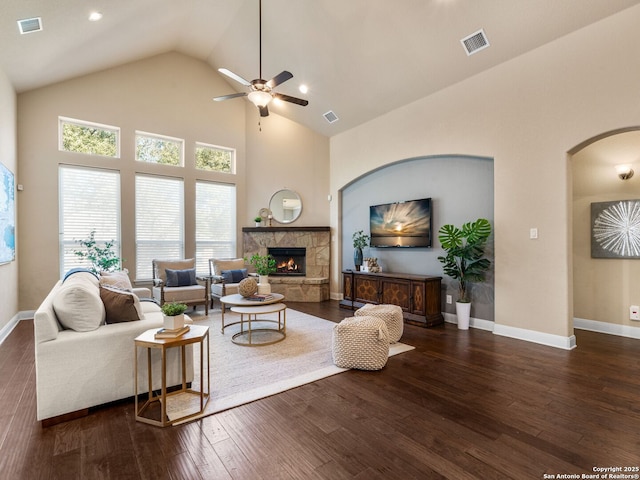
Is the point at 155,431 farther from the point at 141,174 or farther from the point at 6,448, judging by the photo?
the point at 141,174

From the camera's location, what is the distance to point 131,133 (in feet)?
20.0

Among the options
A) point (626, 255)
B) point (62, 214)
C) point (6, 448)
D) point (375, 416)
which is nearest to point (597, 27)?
point (626, 255)

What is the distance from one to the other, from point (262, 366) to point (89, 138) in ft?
17.5

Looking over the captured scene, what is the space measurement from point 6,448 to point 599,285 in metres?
6.43

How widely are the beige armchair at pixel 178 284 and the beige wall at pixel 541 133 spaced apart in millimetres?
4597

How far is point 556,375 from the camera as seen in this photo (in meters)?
3.06

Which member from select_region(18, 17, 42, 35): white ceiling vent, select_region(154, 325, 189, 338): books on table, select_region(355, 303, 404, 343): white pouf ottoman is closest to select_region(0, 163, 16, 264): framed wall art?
select_region(18, 17, 42, 35): white ceiling vent

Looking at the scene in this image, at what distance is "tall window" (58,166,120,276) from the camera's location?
555 cm

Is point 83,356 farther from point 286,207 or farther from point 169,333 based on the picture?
point 286,207

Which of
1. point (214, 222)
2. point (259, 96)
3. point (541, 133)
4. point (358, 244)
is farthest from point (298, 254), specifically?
point (541, 133)

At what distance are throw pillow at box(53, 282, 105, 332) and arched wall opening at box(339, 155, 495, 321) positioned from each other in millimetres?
4653

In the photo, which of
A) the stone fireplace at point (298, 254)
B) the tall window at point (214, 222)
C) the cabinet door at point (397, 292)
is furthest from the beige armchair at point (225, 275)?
the cabinet door at point (397, 292)

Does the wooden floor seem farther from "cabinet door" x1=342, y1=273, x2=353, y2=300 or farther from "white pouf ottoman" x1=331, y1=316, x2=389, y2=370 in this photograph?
"cabinet door" x1=342, y1=273, x2=353, y2=300

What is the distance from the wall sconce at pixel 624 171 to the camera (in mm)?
4312
